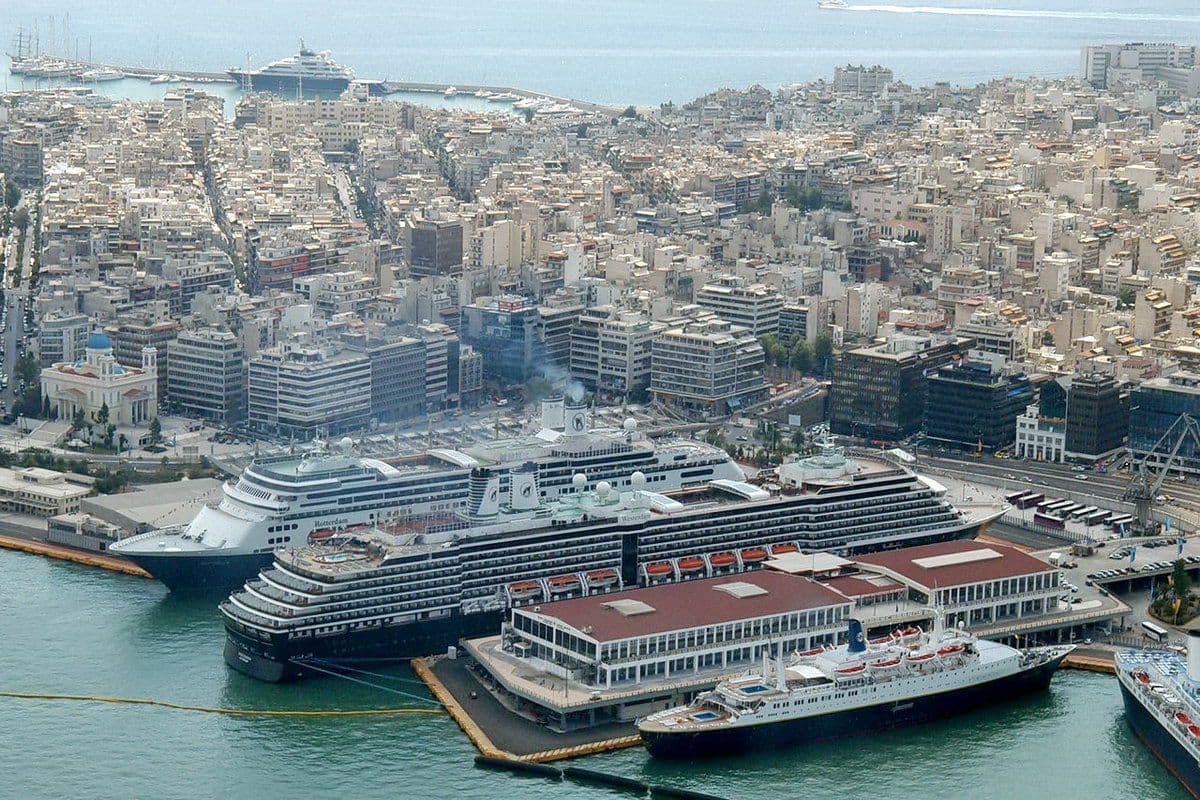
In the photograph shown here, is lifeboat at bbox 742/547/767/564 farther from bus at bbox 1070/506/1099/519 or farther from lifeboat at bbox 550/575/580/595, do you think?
bus at bbox 1070/506/1099/519

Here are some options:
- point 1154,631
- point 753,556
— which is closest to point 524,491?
point 753,556

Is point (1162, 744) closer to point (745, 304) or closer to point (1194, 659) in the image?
point (1194, 659)

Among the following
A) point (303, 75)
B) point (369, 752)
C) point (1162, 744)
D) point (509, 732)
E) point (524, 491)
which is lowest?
point (369, 752)

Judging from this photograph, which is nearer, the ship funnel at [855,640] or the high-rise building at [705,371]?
the ship funnel at [855,640]

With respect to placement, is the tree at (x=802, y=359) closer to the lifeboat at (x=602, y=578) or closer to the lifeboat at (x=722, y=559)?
the lifeboat at (x=722, y=559)

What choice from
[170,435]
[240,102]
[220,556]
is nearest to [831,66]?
[240,102]

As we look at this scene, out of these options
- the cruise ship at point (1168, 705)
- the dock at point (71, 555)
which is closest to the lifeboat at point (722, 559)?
the cruise ship at point (1168, 705)

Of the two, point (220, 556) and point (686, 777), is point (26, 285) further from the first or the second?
point (686, 777)
